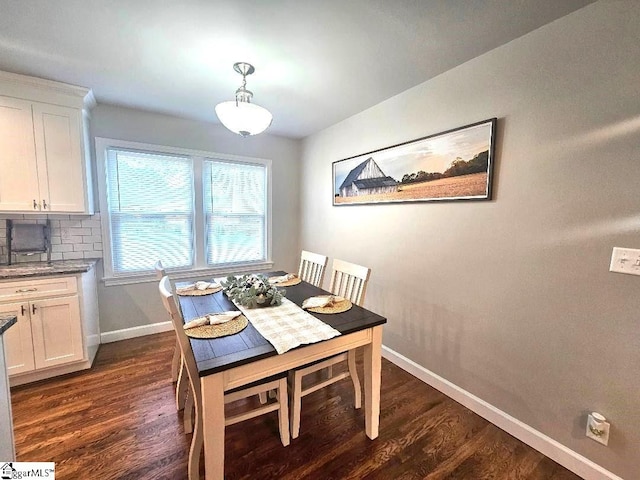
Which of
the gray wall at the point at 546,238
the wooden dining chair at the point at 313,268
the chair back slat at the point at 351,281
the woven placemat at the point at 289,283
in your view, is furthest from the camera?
the wooden dining chair at the point at 313,268

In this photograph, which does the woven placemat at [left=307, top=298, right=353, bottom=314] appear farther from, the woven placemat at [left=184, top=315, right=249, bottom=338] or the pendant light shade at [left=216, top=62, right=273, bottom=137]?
the pendant light shade at [left=216, top=62, right=273, bottom=137]

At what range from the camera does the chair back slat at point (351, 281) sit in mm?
1848

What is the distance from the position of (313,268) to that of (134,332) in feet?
6.93

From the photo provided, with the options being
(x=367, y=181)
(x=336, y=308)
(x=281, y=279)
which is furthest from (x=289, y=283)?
(x=367, y=181)

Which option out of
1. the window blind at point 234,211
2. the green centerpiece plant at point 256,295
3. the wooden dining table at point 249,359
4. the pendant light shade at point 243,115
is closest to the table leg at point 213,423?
the wooden dining table at point 249,359

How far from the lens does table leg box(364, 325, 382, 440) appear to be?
156cm

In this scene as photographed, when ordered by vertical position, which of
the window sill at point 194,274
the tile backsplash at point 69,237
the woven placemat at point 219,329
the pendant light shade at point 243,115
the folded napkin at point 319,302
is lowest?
the window sill at point 194,274

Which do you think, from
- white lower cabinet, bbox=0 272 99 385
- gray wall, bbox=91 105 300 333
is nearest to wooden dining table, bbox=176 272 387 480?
white lower cabinet, bbox=0 272 99 385

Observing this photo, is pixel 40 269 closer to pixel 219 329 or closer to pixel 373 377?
pixel 219 329

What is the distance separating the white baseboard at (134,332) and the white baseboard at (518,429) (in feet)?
8.72

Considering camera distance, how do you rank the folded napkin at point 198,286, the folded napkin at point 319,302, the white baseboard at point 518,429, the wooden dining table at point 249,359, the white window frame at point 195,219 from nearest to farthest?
the wooden dining table at point 249,359 < the white baseboard at point 518,429 < the folded napkin at point 319,302 < the folded napkin at point 198,286 < the white window frame at point 195,219

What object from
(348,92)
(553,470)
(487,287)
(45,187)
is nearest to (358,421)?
(553,470)

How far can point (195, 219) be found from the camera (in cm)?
311
